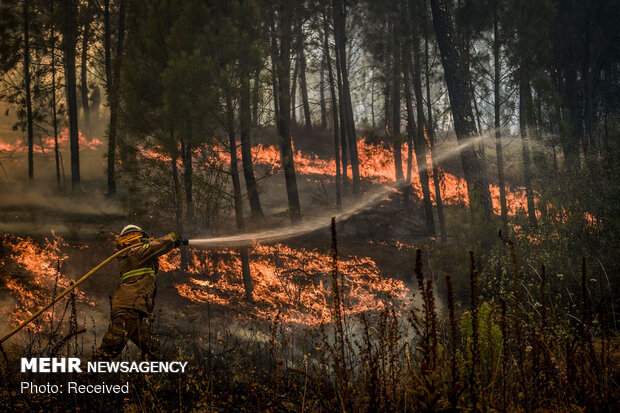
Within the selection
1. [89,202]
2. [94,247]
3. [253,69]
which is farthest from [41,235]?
[253,69]

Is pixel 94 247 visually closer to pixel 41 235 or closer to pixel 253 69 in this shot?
pixel 41 235

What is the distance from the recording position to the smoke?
30.8 ft

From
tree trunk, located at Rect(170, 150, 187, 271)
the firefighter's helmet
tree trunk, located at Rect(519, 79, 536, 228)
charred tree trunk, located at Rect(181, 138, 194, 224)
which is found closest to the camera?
the firefighter's helmet

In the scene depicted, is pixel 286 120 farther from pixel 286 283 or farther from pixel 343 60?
pixel 286 283

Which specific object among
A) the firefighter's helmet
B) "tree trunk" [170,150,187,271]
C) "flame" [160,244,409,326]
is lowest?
"flame" [160,244,409,326]

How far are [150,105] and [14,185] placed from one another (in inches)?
440

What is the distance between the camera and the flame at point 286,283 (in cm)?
934

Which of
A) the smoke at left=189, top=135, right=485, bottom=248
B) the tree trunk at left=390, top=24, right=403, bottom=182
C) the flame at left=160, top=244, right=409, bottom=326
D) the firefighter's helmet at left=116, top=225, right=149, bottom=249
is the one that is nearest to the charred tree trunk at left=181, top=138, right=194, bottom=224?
the smoke at left=189, top=135, right=485, bottom=248

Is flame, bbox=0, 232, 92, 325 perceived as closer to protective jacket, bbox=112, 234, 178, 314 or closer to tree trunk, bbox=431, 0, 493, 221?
protective jacket, bbox=112, 234, 178, 314

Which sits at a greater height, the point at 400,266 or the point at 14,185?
the point at 14,185

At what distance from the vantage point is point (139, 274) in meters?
4.91

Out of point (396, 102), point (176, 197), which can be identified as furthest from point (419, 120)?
point (176, 197)

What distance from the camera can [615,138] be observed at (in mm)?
9188

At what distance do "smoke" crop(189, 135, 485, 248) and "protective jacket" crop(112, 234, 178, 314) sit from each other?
2.22m
